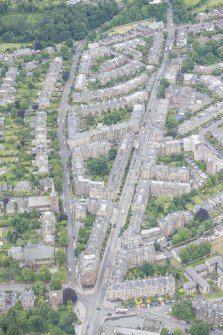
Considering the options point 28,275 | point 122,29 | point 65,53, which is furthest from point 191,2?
point 28,275

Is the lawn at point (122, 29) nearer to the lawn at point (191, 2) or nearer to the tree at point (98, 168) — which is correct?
the lawn at point (191, 2)

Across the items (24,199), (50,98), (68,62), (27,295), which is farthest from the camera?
(68,62)

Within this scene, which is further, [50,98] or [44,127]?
[50,98]

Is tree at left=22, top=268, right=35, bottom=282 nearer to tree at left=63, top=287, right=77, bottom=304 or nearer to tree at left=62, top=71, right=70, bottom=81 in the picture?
tree at left=63, top=287, right=77, bottom=304

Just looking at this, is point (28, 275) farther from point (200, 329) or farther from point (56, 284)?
point (200, 329)

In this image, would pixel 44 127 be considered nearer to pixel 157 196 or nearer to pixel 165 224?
pixel 157 196

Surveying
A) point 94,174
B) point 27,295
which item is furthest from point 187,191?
point 27,295
